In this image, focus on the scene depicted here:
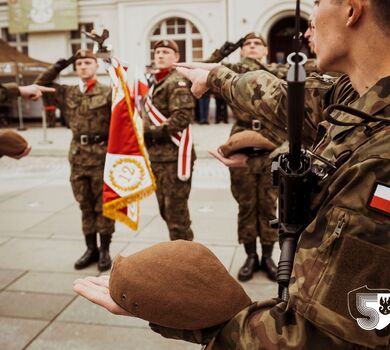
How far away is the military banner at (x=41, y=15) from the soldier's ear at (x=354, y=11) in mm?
18715

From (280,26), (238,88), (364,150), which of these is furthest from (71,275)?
(280,26)

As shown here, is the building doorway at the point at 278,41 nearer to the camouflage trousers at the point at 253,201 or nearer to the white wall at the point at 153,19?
the white wall at the point at 153,19

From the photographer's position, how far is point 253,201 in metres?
4.32

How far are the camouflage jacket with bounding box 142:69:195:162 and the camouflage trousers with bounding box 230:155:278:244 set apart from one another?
653mm

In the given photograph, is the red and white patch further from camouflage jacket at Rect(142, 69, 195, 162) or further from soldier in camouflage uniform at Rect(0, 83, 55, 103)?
soldier in camouflage uniform at Rect(0, 83, 55, 103)

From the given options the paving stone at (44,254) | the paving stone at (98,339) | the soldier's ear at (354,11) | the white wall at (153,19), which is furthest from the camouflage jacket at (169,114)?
the white wall at (153,19)

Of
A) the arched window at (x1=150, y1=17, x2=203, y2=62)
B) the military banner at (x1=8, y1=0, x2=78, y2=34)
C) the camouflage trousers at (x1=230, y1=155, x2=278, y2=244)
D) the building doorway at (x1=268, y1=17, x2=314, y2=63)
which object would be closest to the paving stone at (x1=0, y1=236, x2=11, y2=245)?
the camouflage trousers at (x1=230, y1=155, x2=278, y2=244)

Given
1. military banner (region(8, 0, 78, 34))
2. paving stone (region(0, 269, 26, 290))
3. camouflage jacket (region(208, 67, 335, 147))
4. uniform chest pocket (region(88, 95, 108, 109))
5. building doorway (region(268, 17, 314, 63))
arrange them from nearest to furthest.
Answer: camouflage jacket (region(208, 67, 335, 147)) < paving stone (region(0, 269, 26, 290)) < uniform chest pocket (region(88, 95, 108, 109)) < military banner (region(8, 0, 78, 34)) < building doorway (region(268, 17, 314, 63))

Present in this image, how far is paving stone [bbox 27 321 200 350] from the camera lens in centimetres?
315

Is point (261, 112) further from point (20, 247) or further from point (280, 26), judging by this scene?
point (280, 26)

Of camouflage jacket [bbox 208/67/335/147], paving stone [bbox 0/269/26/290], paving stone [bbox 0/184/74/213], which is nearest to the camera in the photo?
camouflage jacket [bbox 208/67/335/147]

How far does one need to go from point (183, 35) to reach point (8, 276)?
50.6 feet

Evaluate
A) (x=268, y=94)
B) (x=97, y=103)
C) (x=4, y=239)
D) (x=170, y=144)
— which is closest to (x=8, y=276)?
(x=4, y=239)

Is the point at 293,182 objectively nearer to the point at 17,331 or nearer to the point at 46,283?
the point at 17,331
